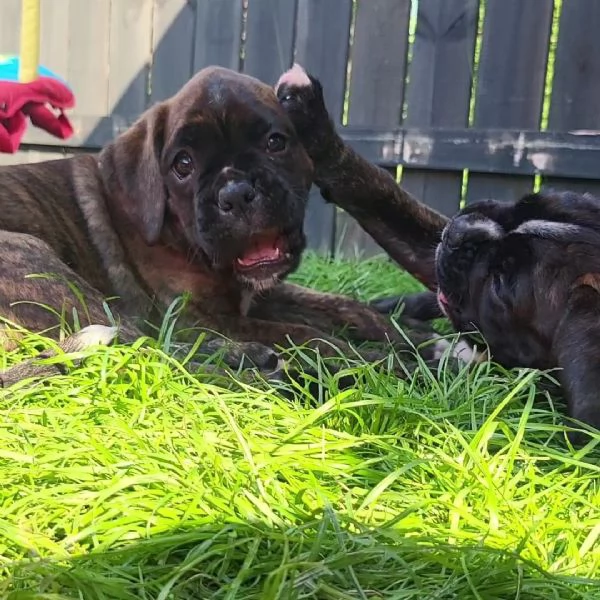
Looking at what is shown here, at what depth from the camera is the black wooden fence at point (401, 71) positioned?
5.38 metres

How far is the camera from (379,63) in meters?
6.06

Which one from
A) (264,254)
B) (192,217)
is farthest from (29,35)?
(264,254)

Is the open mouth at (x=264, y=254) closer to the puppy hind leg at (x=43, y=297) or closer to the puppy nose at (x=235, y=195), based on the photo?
the puppy nose at (x=235, y=195)

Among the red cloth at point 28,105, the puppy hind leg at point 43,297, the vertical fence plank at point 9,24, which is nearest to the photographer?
the puppy hind leg at point 43,297

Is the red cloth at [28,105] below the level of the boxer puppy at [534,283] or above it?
above

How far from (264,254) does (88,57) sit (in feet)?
15.5

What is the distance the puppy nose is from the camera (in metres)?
3.01

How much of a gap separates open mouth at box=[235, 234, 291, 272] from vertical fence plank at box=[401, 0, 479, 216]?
9.83 feet

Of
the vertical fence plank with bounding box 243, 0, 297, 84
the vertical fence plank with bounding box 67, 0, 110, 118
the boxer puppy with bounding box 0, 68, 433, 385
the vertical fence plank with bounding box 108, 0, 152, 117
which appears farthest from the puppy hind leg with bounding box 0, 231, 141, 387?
the vertical fence plank with bounding box 67, 0, 110, 118

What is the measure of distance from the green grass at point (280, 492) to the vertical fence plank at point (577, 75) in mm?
3585

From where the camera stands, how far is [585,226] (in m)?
2.70

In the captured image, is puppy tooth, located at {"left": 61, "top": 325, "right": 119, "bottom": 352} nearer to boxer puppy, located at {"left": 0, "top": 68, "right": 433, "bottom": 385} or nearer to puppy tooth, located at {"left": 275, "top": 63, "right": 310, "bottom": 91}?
boxer puppy, located at {"left": 0, "top": 68, "right": 433, "bottom": 385}

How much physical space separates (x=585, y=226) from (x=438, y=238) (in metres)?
1.14

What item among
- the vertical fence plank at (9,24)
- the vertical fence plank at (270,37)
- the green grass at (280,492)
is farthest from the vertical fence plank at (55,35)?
the green grass at (280,492)
